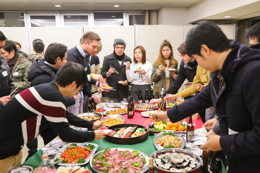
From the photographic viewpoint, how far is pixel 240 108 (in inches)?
41.5

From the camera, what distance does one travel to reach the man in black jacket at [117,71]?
396 cm

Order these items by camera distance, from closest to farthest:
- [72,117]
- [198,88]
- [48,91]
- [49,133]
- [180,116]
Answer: [48,91] < [180,116] < [72,117] < [49,133] < [198,88]

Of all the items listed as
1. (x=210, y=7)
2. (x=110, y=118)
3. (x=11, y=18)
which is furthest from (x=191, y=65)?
(x=11, y=18)

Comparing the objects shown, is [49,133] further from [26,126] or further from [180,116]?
[180,116]

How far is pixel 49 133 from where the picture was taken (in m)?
2.53

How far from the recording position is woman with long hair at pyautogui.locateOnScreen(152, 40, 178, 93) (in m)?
3.85

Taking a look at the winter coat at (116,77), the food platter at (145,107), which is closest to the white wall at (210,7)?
the winter coat at (116,77)

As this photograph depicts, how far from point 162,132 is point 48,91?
3.59 feet

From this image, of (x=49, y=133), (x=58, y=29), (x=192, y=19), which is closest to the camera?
(x=49, y=133)

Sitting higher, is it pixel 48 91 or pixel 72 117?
pixel 48 91

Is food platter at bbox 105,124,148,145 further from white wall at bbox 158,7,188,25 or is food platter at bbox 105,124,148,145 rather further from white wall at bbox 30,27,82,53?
white wall at bbox 158,7,188,25

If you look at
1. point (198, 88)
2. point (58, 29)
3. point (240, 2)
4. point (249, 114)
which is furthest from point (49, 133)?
point (240, 2)

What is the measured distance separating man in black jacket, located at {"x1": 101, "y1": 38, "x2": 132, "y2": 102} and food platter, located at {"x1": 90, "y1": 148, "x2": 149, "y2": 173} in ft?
7.80

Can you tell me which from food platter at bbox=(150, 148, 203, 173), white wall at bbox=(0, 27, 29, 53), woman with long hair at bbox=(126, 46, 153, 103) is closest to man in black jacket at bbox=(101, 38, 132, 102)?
woman with long hair at bbox=(126, 46, 153, 103)
